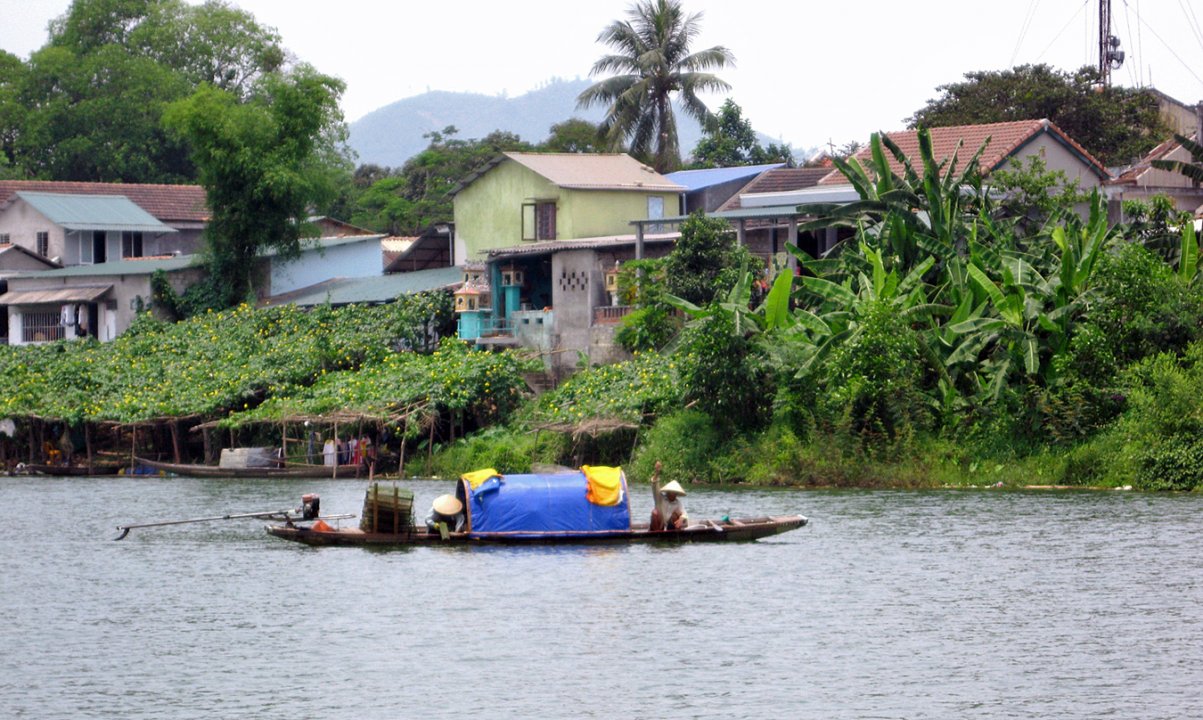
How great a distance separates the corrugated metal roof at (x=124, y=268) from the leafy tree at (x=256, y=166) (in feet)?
5.78

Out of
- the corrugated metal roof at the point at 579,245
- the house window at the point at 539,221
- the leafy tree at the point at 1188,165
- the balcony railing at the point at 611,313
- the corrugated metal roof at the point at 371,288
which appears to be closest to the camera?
the leafy tree at the point at 1188,165

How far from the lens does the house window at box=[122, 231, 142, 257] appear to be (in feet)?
172

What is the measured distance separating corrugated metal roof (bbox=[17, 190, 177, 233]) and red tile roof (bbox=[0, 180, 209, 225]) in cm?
122

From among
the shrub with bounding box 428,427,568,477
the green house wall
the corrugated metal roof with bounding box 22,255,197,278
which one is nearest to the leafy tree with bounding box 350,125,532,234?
the corrugated metal roof with bounding box 22,255,197,278

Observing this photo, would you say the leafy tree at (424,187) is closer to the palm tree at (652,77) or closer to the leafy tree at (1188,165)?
the palm tree at (652,77)

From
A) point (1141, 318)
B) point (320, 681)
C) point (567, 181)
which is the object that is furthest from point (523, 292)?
point (320, 681)

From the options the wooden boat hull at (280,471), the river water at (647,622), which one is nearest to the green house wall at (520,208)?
the wooden boat hull at (280,471)

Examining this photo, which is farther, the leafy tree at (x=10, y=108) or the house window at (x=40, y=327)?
the leafy tree at (x=10, y=108)

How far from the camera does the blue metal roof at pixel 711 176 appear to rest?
44125 millimetres

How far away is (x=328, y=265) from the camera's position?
1914 inches

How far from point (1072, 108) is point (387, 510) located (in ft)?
100

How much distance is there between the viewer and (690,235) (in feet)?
114

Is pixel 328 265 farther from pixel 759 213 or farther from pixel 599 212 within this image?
pixel 759 213

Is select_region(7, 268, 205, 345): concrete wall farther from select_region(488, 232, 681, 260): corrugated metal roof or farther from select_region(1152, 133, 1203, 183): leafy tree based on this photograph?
select_region(1152, 133, 1203, 183): leafy tree
